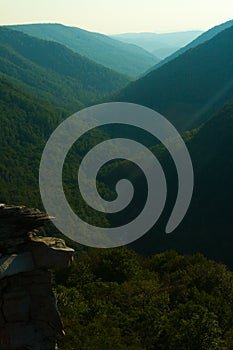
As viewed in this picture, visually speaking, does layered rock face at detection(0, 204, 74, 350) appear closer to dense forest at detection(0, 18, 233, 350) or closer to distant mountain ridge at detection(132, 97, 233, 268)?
dense forest at detection(0, 18, 233, 350)

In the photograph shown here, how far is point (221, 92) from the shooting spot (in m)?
195

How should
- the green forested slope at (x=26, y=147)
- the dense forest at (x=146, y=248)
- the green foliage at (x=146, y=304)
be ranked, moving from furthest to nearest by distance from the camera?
the green forested slope at (x=26, y=147), the dense forest at (x=146, y=248), the green foliage at (x=146, y=304)

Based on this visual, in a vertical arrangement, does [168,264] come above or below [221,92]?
below

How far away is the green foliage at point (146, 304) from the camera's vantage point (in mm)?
24875

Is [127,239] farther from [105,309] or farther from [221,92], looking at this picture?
[221,92]

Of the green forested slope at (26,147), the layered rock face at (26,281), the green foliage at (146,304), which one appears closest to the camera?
the layered rock face at (26,281)

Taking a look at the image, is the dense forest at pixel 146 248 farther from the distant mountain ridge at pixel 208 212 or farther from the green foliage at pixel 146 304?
the distant mountain ridge at pixel 208 212

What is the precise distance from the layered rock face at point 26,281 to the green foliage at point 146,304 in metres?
2.93

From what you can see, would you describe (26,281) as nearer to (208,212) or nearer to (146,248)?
(146,248)

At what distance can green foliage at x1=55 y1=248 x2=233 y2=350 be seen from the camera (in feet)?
81.6

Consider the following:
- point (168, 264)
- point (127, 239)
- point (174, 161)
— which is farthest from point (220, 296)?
point (174, 161)

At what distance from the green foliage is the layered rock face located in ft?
9.62

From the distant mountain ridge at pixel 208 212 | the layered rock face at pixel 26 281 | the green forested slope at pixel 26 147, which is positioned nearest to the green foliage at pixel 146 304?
the layered rock face at pixel 26 281

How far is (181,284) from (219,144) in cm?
8343
